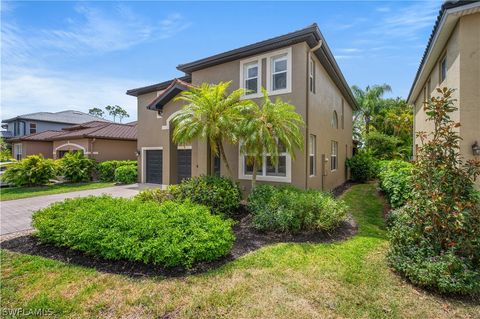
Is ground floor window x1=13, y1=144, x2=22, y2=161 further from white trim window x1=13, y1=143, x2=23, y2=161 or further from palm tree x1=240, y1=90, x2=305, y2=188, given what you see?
palm tree x1=240, y1=90, x2=305, y2=188

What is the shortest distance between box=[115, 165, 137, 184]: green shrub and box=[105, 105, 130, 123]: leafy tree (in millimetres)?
64009

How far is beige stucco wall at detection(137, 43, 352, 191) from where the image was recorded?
357 inches

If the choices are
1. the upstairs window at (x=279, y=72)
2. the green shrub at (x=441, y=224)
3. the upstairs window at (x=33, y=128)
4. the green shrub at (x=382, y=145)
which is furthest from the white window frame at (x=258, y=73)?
the upstairs window at (x=33, y=128)

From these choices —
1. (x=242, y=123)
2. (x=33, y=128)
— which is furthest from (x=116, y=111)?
(x=242, y=123)

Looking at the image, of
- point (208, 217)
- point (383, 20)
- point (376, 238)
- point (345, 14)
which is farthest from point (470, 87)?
point (208, 217)

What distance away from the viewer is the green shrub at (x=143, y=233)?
14.5 feet

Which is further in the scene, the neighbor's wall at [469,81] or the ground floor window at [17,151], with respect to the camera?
the ground floor window at [17,151]

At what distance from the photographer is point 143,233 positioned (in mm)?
4766

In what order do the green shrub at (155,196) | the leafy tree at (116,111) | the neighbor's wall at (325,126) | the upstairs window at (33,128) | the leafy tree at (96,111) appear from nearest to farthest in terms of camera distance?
the green shrub at (155,196) < the neighbor's wall at (325,126) < the upstairs window at (33,128) < the leafy tree at (116,111) < the leafy tree at (96,111)

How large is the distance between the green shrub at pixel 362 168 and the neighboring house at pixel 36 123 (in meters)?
39.2

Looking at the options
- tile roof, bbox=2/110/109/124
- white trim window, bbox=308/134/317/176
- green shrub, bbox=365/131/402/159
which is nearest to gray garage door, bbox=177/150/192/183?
white trim window, bbox=308/134/317/176

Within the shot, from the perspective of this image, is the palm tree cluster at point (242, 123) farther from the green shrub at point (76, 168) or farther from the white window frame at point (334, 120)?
the green shrub at point (76, 168)

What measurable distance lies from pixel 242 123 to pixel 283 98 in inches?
97.2

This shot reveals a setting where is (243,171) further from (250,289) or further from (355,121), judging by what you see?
(355,121)
